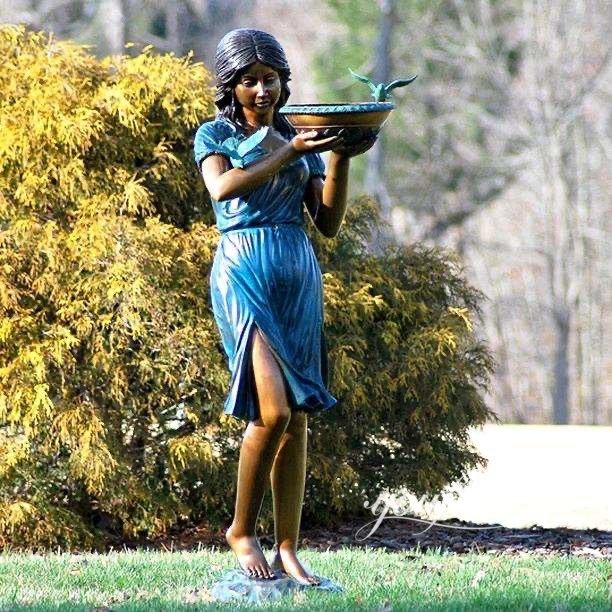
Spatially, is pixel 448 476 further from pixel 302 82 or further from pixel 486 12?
pixel 302 82

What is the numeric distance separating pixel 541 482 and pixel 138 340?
8.23 metres

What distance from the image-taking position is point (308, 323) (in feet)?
17.6

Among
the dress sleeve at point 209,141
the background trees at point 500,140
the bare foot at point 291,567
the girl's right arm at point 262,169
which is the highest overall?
the background trees at point 500,140

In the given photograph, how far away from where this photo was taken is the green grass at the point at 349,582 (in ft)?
17.1

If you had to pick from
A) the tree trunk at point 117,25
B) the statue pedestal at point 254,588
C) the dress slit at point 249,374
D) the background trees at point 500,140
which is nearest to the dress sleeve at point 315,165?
the dress slit at point 249,374

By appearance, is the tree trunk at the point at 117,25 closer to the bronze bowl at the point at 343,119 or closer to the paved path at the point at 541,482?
the paved path at the point at 541,482

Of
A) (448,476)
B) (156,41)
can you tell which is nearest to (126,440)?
(448,476)

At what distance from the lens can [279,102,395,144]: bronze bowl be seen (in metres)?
4.95

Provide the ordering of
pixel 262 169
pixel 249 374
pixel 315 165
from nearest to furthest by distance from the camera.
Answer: pixel 262 169 < pixel 249 374 < pixel 315 165

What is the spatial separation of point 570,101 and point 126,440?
56.5 ft

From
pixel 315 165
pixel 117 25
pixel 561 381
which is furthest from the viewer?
pixel 117 25

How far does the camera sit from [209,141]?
533 cm

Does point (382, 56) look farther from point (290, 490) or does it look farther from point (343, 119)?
point (343, 119)

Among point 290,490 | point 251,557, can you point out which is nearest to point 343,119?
point 290,490
